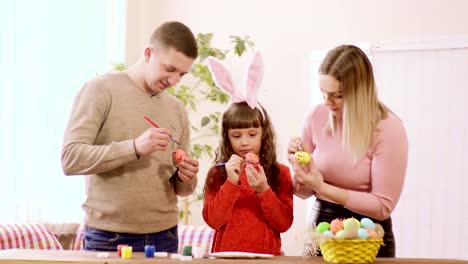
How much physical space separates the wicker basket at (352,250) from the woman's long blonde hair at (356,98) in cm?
43

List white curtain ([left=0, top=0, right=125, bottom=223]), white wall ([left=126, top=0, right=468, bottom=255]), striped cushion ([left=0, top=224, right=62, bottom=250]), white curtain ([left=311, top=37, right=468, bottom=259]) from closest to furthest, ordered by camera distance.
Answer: striped cushion ([left=0, top=224, right=62, bottom=250]) < white curtain ([left=0, top=0, right=125, bottom=223]) < white curtain ([left=311, top=37, right=468, bottom=259]) < white wall ([left=126, top=0, right=468, bottom=255])

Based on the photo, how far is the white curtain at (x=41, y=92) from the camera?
4.22 metres

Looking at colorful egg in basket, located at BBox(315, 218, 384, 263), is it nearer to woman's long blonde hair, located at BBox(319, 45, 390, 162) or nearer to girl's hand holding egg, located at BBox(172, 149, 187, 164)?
woman's long blonde hair, located at BBox(319, 45, 390, 162)

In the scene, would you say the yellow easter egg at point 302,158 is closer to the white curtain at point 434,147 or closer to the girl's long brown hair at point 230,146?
the girl's long brown hair at point 230,146

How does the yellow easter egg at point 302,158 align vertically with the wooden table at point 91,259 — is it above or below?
above

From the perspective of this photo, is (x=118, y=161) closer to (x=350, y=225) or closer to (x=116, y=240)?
(x=116, y=240)

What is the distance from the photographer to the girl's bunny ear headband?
267 centimetres

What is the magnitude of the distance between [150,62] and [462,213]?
2.82m

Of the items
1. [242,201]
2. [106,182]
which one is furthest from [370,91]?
[106,182]

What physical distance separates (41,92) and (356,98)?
2.50m

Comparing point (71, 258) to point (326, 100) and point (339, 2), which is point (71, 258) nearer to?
point (326, 100)

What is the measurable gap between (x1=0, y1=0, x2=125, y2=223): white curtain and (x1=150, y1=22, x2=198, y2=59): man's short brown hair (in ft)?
6.10

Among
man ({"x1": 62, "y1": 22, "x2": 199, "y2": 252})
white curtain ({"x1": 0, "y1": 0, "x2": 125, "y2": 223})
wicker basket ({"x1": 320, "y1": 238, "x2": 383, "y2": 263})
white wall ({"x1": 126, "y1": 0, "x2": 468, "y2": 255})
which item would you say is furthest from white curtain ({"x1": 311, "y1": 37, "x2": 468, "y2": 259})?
wicker basket ({"x1": 320, "y1": 238, "x2": 383, "y2": 263})

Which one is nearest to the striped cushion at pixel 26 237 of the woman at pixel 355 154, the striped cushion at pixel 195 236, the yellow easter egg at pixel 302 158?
the striped cushion at pixel 195 236
